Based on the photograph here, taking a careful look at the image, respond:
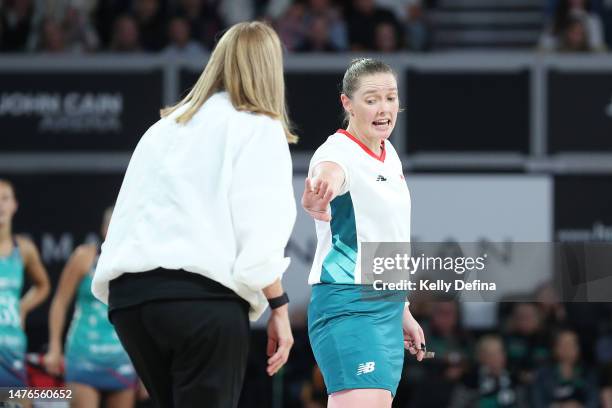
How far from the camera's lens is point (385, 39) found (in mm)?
10469

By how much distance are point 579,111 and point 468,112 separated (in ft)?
2.93

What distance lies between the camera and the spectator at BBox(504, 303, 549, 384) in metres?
9.06

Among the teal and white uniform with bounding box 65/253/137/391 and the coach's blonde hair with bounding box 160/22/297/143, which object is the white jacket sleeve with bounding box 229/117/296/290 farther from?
the teal and white uniform with bounding box 65/253/137/391

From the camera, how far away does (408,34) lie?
11305mm

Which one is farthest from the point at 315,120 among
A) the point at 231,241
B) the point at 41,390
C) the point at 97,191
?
the point at 231,241

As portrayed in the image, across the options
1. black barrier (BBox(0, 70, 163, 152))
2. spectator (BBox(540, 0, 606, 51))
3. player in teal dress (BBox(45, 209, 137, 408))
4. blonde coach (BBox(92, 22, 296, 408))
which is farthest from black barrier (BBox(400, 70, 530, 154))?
blonde coach (BBox(92, 22, 296, 408))

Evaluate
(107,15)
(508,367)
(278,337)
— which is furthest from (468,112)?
(278,337)

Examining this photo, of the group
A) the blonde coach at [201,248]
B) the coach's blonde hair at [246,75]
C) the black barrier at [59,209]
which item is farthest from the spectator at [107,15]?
the blonde coach at [201,248]

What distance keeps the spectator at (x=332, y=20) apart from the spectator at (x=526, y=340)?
2932mm

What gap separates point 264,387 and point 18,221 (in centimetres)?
257

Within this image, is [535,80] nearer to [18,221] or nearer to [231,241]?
[18,221]

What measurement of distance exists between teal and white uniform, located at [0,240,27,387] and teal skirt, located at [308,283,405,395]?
3283 millimetres

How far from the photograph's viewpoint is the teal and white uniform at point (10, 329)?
280 inches

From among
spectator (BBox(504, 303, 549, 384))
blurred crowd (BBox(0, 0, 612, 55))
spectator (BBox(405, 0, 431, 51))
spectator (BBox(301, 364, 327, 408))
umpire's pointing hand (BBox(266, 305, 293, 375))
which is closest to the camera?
umpire's pointing hand (BBox(266, 305, 293, 375))
